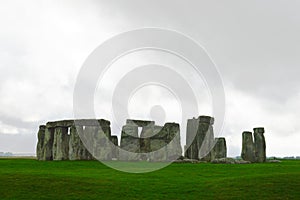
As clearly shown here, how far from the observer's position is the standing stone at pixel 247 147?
133ft

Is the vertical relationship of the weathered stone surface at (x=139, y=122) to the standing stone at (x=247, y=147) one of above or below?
above

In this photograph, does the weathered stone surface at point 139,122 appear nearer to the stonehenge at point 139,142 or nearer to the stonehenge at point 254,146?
the stonehenge at point 139,142

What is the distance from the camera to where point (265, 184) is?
20391mm

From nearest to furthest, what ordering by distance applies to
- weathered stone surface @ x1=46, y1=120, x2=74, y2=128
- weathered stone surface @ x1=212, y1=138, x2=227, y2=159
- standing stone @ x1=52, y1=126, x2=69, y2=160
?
1. weathered stone surface @ x1=46, y1=120, x2=74, y2=128
2. standing stone @ x1=52, y1=126, x2=69, y2=160
3. weathered stone surface @ x1=212, y1=138, x2=227, y2=159

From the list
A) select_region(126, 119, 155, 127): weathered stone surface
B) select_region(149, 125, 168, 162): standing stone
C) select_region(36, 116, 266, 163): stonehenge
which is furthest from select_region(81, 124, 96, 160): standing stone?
select_region(149, 125, 168, 162): standing stone

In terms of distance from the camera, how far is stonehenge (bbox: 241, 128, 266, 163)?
40469mm

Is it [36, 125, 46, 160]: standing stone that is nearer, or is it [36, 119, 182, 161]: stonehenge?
[36, 119, 182, 161]: stonehenge

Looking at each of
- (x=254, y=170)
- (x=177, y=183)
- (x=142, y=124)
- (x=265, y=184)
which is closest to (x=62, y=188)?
(x=177, y=183)

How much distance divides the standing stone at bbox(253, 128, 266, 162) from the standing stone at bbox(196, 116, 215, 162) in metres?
4.02

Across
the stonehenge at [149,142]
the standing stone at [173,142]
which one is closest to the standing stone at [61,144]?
the stonehenge at [149,142]

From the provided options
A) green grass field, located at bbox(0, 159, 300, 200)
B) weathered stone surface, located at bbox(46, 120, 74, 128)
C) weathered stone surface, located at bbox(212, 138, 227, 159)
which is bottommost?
green grass field, located at bbox(0, 159, 300, 200)

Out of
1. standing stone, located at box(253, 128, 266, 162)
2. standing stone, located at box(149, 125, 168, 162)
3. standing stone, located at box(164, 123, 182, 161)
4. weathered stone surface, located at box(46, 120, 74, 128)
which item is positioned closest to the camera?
standing stone, located at box(149, 125, 168, 162)

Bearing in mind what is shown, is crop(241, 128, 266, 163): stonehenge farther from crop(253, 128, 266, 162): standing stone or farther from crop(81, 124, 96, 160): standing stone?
crop(81, 124, 96, 160): standing stone

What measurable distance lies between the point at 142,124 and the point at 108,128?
372 centimetres
